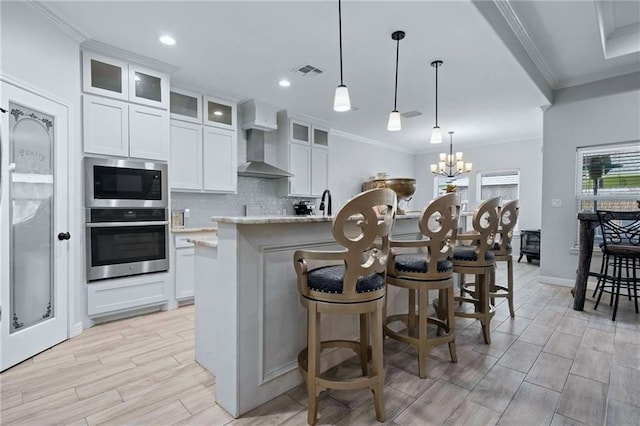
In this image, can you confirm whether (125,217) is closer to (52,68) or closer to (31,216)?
(31,216)

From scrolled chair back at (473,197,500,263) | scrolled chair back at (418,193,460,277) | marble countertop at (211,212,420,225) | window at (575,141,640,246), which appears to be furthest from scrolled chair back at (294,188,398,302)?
window at (575,141,640,246)

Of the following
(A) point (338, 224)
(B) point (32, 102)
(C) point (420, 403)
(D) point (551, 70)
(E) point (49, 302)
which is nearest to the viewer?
(A) point (338, 224)

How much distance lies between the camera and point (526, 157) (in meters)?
6.87

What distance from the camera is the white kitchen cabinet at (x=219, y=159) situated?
13.3ft

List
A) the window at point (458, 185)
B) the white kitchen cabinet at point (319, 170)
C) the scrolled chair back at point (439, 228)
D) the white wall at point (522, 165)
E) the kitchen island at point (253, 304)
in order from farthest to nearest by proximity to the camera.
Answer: the window at point (458, 185), the white wall at point (522, 165), the white kitchen cabinet at point (319, 170), the scrolled chair back at point (439, 228), the kitchen island at point (253, 304)

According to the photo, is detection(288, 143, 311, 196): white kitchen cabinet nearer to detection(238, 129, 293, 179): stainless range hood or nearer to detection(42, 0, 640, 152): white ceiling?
detection(238, 129, 293, 179): stainless range hood

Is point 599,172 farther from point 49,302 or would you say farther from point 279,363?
point 49,302

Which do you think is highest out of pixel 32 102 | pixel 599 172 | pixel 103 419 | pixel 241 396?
pixel 32 102

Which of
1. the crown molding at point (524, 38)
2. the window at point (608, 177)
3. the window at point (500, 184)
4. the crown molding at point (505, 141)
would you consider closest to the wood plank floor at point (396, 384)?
the window at point (608, 177)

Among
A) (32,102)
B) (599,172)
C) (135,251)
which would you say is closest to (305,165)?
(135,251)

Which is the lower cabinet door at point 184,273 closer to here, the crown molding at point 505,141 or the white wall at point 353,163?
the white wall at point 353,163

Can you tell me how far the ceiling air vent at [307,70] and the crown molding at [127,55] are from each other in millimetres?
1342

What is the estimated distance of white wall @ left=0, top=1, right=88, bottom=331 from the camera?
221 centimetres

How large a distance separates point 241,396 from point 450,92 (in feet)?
13.9
